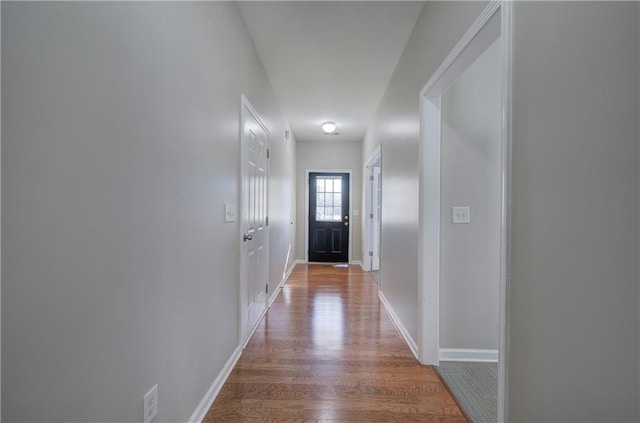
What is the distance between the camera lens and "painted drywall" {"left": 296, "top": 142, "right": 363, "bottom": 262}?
639cm

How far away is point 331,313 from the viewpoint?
10.7 ft

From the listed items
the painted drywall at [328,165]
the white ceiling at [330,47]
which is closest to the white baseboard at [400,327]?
the white ceiling at [330,47]

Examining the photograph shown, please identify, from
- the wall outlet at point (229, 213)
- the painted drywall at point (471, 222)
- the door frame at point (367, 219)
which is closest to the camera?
the wall outlet at point (229, 213)

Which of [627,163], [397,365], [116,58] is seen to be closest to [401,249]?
[397,365]

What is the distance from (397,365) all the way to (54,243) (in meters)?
2.12

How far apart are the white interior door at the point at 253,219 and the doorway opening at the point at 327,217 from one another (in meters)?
3.12

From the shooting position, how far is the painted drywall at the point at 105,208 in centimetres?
68

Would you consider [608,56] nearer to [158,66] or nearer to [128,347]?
[158,66]

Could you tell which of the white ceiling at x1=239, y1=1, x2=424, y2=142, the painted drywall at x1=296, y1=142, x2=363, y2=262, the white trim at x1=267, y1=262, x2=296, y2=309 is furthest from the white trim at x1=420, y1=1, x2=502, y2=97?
the painted drywall at x1=296, y1=142, x2=363, y2=262

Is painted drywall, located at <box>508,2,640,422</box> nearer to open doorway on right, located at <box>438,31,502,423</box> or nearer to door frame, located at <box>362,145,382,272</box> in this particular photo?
open doorway on right, located at <box>438,31,502,423</box>

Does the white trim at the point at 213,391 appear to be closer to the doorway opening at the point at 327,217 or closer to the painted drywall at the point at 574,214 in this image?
the painted drywall at the point at 574,214

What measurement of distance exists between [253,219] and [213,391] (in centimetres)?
139

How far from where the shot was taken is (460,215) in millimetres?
2186

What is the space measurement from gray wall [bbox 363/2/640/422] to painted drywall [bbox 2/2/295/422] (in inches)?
52.8
